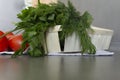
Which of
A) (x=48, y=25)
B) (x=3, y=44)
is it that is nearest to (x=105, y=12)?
(x=48, y=25)

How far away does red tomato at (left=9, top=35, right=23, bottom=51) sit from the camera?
98 centimetres

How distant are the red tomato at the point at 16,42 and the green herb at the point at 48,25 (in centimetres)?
5

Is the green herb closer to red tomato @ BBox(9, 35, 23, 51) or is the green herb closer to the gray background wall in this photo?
red tomato @ BBox(9, 35, 23, 51)

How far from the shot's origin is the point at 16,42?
100 centimetres

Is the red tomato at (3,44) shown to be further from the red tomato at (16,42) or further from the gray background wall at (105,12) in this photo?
the gray background wall at (105,12)

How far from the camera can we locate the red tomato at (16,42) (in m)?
0.98

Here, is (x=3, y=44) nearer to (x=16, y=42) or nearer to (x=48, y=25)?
(x=16, y=42)

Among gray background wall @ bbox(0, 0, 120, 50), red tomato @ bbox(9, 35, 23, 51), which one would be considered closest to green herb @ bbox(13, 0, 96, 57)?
red tomato @ bbox(9, 35, 23, 51)

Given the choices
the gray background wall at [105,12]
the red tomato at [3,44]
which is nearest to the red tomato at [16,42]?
the red tomato at [3,44]

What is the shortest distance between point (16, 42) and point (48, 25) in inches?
6.1

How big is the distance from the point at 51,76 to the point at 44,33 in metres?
0.44

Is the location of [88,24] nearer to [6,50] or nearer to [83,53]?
[83,53]

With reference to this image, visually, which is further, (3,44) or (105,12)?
(105,12)

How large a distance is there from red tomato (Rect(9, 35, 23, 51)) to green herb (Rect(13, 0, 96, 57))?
0.05 m
